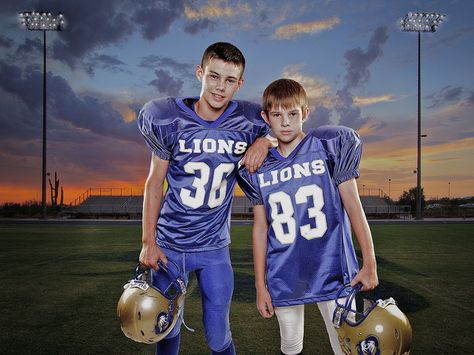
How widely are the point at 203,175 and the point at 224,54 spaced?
27.8 inches

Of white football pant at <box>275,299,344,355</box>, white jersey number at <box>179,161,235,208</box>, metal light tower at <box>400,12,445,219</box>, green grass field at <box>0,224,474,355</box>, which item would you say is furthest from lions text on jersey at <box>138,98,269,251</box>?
metal light tower at <box>400,12,445,219</box>

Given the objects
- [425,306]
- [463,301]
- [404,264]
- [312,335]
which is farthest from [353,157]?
[404,264]

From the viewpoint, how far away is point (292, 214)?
8.00ft

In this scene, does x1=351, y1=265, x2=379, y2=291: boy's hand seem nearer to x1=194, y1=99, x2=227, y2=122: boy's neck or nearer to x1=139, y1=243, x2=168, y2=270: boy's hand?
x1=139, y1=243, x2=168, y2=270: boy's hand

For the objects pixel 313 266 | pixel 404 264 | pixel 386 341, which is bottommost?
pixel 404 264

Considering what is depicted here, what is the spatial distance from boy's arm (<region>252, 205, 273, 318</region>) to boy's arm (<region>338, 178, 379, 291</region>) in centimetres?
45

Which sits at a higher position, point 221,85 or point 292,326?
point 221,85

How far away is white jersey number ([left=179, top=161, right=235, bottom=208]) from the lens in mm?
2680

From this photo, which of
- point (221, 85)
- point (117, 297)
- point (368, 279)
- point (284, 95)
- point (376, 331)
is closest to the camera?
point (376, 331)

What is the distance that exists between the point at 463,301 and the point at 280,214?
11.6ft

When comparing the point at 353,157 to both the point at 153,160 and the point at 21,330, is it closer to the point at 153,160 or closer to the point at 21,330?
the point at 153,160

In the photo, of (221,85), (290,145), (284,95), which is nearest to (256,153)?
(290,145)

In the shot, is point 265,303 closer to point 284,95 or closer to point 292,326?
point 292,326

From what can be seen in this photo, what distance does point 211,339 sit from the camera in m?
2.65
